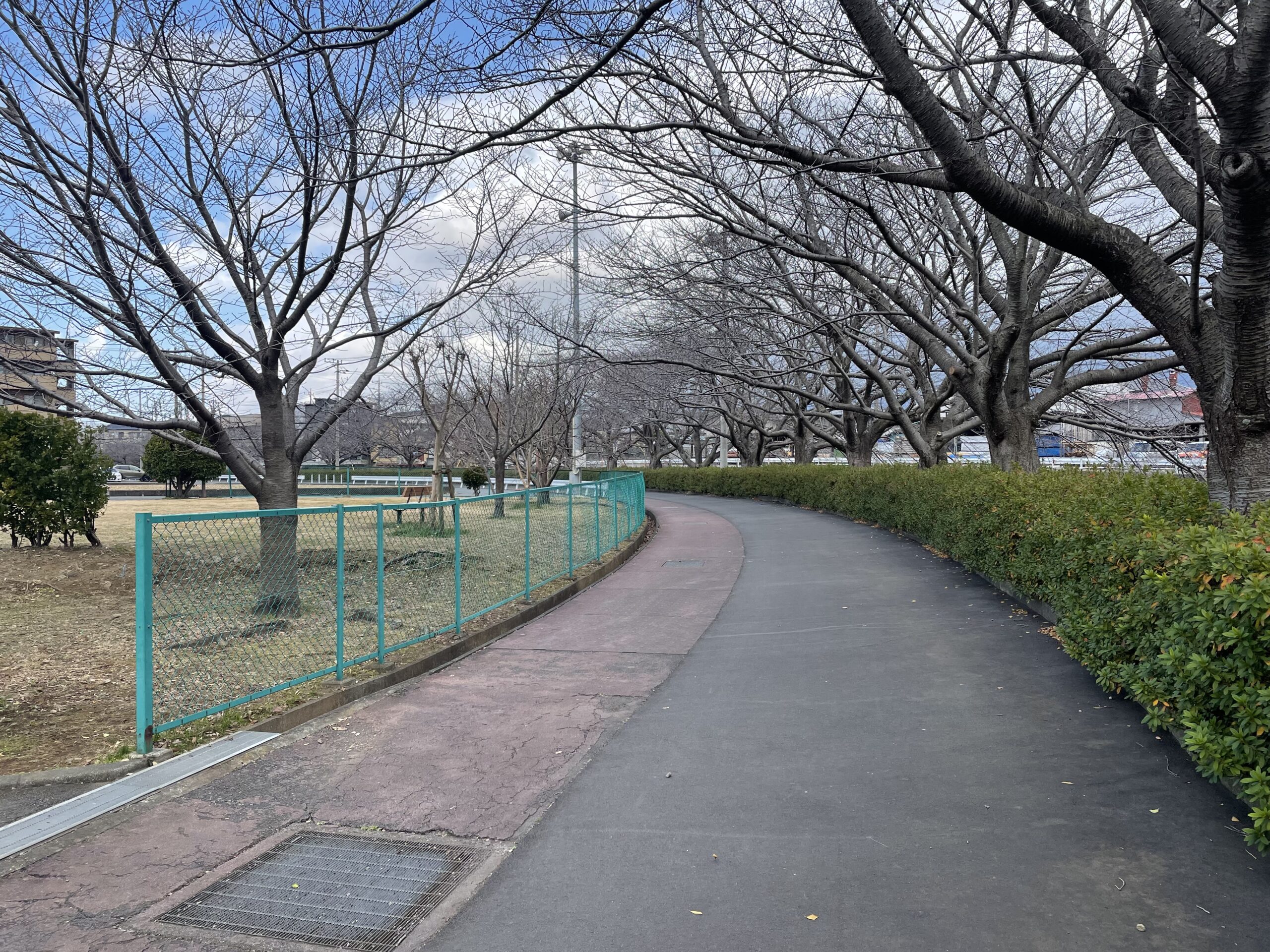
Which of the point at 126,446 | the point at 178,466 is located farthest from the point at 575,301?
the point at 126,446

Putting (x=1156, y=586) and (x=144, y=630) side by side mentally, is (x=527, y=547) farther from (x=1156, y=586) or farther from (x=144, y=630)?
(x=1156, y=586)

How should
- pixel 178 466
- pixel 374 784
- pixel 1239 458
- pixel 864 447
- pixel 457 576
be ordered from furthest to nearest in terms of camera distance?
pixel 178 466, pixel 864 447, pixel 457 576, pixel 1239 458, pixel 374 784

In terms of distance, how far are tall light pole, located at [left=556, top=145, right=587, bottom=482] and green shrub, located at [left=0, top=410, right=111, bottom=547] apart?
25.9 ft

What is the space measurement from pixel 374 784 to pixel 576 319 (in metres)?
16.2

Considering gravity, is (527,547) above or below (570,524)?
below

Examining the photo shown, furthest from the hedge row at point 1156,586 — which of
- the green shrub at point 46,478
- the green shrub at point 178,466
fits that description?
the green shrub at point 178,466

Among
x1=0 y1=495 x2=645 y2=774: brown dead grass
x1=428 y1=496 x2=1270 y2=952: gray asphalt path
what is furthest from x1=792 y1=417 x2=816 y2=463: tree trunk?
x1=428 y1=496 x2=1270 y2=952: gray asphalt path

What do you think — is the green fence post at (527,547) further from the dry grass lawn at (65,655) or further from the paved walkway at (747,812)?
the dry grass lawn at (65,655)

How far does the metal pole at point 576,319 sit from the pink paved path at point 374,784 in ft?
16.9

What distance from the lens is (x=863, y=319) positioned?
64.6ft

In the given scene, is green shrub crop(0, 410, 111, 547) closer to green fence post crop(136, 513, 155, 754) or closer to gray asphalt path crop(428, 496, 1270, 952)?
green fence post crop(136, 513, 155, 754)

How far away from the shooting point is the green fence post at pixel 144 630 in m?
4.63

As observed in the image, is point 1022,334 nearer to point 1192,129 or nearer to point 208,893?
point 1192,129

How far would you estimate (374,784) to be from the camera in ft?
15.1
